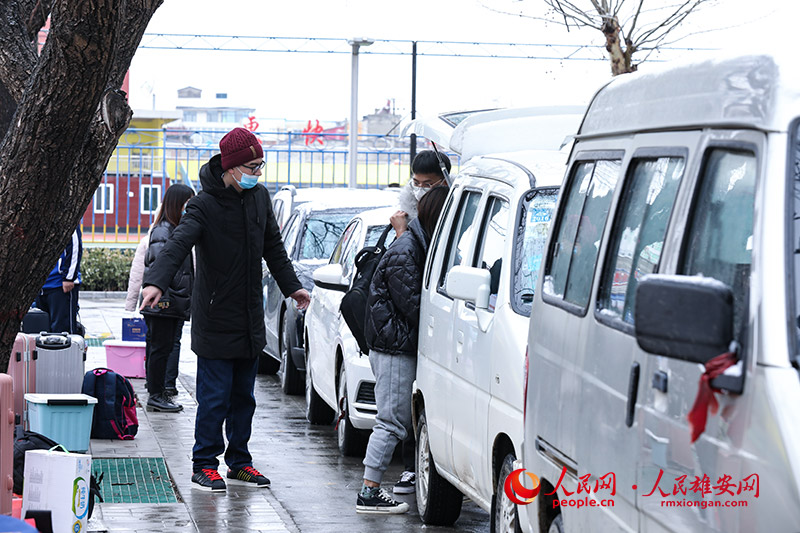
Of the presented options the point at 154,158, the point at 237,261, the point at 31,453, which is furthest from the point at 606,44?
the point at 154,158

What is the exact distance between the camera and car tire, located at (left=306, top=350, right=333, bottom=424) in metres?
10.5

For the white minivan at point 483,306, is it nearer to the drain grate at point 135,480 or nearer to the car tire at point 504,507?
the car tire at point 504,507

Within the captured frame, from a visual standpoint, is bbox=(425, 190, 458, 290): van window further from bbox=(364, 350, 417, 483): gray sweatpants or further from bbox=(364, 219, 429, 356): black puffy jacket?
bbox=(364, 350, 417, 483): gray sweatpants

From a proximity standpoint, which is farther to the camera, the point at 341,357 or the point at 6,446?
the point at 341,357

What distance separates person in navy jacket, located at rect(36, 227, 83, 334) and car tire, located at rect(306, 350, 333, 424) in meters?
2.67

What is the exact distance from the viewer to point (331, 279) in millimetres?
8930

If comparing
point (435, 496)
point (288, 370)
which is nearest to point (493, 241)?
point (435, 496)

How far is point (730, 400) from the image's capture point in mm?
2789

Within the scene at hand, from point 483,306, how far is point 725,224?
268cm

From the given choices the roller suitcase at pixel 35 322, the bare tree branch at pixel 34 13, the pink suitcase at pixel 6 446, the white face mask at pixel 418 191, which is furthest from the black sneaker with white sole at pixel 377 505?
the roller suitcase at pixel 35 322

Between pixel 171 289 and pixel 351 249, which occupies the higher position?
pixel 351 249

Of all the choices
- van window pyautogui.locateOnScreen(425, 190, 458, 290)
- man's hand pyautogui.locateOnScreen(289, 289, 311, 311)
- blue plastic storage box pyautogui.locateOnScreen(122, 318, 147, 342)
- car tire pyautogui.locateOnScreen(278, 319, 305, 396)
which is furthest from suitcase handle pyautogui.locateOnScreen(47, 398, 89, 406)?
blue plastic storage box pyautogui.locateOnScreen(122, 318, 147, 342)

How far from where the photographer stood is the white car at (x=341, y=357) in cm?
848

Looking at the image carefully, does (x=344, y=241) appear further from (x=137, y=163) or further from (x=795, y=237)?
(x=137, y=163)
